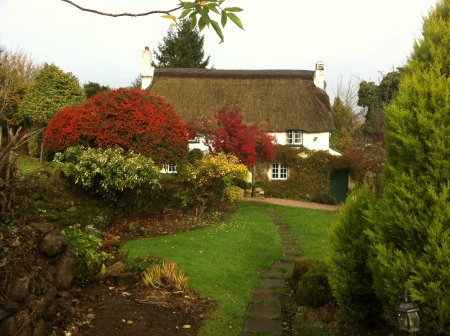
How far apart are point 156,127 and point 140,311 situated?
8.51 meters

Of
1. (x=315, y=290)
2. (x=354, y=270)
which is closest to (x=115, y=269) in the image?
(x=315, y=290)

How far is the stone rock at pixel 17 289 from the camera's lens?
438 centimetres

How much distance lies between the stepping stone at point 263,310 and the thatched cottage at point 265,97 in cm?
1936

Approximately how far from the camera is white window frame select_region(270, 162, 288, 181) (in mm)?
26688

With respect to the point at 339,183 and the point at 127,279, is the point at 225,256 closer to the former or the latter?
the point at 127,279

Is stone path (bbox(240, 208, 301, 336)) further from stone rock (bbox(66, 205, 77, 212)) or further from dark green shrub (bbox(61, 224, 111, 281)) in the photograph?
stone rock (bbox(66, 205, 77, 212))

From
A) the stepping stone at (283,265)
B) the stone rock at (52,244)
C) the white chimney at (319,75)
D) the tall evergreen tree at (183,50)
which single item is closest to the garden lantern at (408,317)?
the stone rock at (52,244)

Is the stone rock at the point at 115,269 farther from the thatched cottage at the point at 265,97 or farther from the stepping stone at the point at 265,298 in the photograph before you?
the thatched cottage at the point at 265,97

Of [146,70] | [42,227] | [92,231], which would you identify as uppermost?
[146,70]

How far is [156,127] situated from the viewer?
44.5ft

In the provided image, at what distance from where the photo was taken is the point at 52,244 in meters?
5.43

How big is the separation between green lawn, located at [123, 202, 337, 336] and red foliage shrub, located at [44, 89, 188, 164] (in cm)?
318

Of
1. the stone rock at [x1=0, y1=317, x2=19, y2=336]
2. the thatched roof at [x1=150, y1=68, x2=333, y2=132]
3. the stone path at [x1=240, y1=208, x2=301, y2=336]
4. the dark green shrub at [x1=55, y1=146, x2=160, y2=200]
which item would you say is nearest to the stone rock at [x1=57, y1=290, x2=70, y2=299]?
the stone rock at [x1=0, y1=317, x2=19, y2=336]

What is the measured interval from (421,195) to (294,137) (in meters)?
23.6
